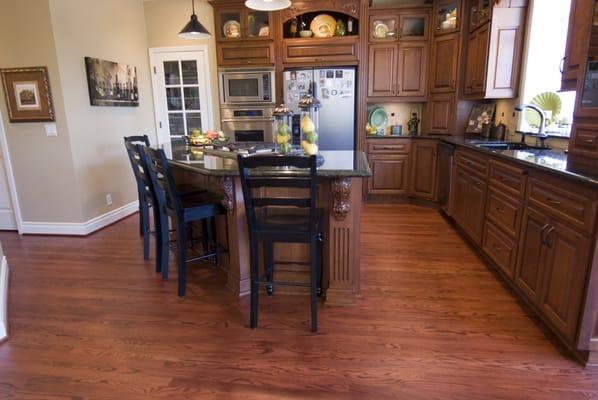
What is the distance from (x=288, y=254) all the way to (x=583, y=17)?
2.38 metres

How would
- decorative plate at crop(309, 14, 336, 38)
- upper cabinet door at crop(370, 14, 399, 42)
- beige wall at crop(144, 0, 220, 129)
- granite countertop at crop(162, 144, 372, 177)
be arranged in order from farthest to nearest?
beige wall at crop(144, 0, 220, 129) < decorative plate at crop(309, 14, 336, 38) < upper cabinet door at crop(370, 14, 399, 42) < granite countertop at crop(162, 144, 372, 177)

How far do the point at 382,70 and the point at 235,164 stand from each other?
3124 mm

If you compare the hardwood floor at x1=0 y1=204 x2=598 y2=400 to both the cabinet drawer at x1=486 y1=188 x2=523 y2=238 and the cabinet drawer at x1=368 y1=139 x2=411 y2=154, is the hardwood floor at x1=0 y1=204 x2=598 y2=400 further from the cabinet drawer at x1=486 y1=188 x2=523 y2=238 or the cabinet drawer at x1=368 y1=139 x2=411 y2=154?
the cabinet drawer at x1=368 y1=139 x2=411 y2=154

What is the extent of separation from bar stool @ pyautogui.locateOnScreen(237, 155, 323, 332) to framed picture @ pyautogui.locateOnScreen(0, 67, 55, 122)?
2693 millimetres

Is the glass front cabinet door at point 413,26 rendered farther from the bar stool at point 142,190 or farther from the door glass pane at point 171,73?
the bar stool at point 142,190

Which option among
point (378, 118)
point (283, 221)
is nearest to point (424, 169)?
point (378, 118)

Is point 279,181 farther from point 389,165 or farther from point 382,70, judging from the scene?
point 382,70

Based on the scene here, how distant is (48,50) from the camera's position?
11.3 feet

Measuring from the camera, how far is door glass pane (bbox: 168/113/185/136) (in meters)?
5.34

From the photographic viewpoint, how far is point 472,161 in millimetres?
3287

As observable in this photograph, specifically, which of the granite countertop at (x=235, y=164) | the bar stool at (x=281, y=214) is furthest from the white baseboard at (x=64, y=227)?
the bar stool at (x=281, y=214)

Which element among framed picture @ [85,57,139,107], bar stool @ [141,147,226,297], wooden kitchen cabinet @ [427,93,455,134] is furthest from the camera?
wooden kitchen cabinet @ [427,93,455,134]

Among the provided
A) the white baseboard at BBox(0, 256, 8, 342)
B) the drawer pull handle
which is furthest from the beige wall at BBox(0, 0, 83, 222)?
the drawer pull handle

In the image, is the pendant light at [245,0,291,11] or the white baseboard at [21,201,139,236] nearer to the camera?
the pendant light at [245,0,291,11]
